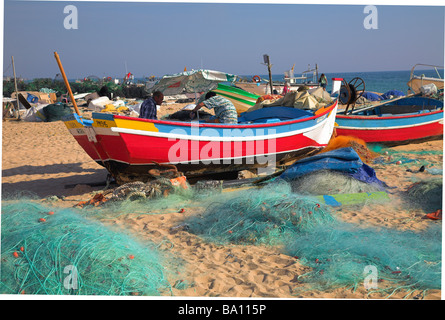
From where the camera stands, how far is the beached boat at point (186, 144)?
634 cm

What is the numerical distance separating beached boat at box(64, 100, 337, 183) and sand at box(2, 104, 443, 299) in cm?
102

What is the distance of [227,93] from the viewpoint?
472 inches

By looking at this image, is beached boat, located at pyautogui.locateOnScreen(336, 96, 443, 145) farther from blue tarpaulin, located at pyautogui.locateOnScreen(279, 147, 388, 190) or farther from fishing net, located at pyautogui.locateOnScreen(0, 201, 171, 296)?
fishing net, located at pyautogui.locateOnScreen(0, 201, 171, 296)

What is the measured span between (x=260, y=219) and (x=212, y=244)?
67 cm

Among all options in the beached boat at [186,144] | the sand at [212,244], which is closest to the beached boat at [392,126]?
the sand at [212,244]

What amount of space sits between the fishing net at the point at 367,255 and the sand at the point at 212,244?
100mm

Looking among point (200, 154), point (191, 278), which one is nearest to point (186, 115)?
point (200, 154)

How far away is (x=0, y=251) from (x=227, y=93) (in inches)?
361

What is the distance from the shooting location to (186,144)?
22.5 ft

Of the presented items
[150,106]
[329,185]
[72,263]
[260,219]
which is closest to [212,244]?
[260,219]

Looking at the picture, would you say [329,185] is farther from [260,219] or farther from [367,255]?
[367,255]

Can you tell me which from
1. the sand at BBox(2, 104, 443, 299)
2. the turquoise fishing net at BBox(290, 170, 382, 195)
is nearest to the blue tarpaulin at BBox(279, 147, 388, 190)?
the turquoise fishing net at BBox(290, 170, 382, 195)

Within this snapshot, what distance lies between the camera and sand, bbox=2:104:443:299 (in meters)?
3.66

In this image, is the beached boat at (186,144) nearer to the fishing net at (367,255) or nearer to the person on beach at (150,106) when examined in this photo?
the person on beach at (150,106)
